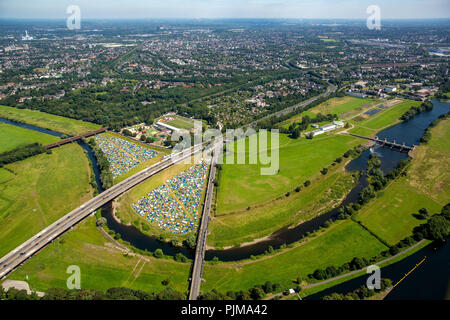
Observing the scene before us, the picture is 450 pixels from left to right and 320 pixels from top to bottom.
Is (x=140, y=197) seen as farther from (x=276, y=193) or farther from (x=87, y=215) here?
(x=276, y=193)

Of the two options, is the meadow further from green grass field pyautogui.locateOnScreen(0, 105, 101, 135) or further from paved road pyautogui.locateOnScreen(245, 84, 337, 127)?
green grass field pyautogui.locateOnScreen(0, 105, 101, 135)

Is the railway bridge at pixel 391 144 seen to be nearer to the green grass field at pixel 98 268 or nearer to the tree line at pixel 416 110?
the tree line at pixel 416 110

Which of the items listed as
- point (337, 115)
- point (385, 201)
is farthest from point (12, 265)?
point (337, 115)

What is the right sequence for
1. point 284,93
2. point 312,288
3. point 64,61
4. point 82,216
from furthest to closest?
point 64,61 < point 284,93 < point 82,216 < point 312,288

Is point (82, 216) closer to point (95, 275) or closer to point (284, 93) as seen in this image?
point (95, 275)

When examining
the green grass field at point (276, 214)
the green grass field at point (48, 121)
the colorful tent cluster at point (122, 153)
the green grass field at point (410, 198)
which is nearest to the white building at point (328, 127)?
Answer: the green grass field at point (410, 198)

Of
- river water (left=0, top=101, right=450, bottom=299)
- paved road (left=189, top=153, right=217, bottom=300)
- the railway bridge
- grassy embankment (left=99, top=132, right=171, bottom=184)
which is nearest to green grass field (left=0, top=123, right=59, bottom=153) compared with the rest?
grassy embankment (left=99, top=132, right=171, bottom=184)

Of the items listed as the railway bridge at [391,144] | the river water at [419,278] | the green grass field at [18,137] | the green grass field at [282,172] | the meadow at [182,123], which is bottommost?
the river water at [419,278]
